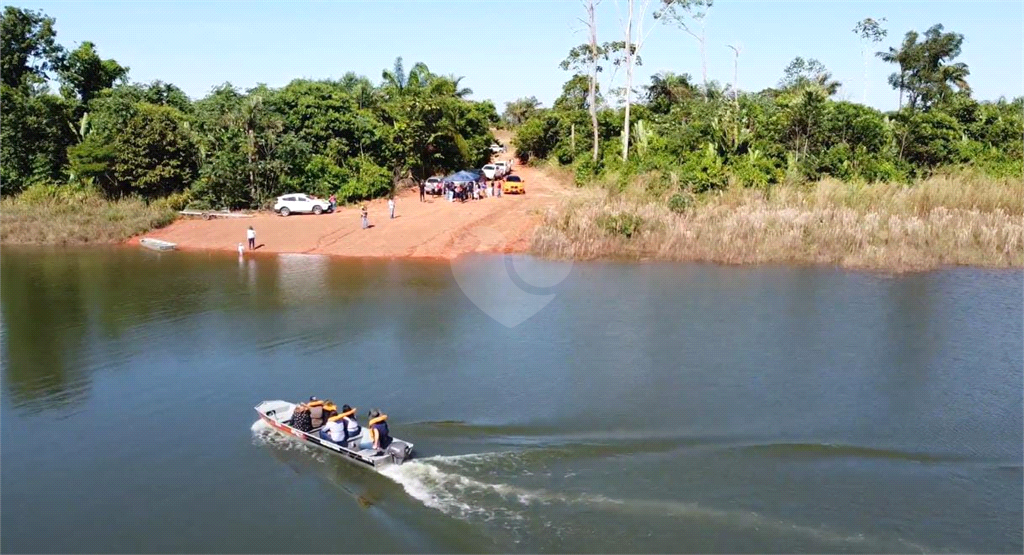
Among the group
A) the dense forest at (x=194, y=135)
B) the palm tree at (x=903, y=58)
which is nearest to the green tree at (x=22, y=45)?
the dense forest at (x=194, y=135)

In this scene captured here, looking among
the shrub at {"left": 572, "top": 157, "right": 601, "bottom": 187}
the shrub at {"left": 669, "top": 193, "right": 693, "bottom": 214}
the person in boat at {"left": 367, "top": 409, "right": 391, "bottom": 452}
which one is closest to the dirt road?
the shrub at {"left": 572, "top": 157, "right": 601, "bottom": 187}

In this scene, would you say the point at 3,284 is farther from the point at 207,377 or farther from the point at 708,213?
the point at 708,213

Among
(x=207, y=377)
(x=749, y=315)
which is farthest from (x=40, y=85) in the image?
(x=749, y=315)

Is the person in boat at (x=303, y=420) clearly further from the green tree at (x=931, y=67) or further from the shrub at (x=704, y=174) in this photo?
the green tree at (x=931, y=67)

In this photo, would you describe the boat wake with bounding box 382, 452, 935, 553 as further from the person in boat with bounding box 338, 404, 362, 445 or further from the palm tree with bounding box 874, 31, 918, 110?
the palm tree with bounding box 874, 31, 918, 110

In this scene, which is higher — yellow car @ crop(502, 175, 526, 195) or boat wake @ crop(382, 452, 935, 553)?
yellow car @ crop(502, 175, 526, 195)

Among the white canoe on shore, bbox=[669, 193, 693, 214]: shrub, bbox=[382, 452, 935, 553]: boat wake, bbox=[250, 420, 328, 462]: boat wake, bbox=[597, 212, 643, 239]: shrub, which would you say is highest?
bbox=[669, 193, 693, 214]: shrub

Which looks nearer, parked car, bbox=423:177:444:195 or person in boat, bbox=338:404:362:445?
person in boat, bbox=338:404:362:445
